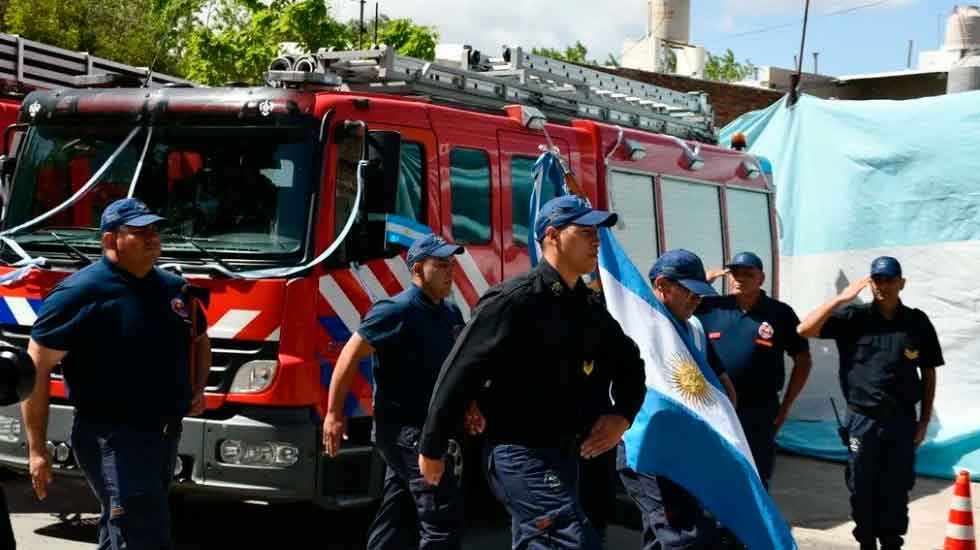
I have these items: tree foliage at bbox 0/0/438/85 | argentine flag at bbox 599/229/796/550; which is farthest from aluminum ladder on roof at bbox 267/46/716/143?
tree foliage at bbox 0/0/438/85

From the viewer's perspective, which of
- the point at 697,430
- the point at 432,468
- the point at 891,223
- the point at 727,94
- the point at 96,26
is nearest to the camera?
the point at 432,468

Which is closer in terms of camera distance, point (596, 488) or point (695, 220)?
point (596, 488)

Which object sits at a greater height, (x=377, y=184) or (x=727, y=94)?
(x=727, y=94)

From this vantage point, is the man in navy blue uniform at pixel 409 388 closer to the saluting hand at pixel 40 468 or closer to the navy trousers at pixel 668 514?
the navy trousers at pixel 668 514

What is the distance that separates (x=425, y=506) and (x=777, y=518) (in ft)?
5.82

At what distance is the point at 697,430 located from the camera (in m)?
6.48

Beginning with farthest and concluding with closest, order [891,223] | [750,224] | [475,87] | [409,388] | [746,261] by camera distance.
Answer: [891,223] → [750,224] → [475,87] → [746,261] → [409,388]

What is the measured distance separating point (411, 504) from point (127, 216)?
186 centimetres

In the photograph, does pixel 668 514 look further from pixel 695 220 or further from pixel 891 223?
pixel 891 223

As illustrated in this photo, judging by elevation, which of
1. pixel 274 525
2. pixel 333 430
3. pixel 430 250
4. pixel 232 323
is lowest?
pixel 274 525

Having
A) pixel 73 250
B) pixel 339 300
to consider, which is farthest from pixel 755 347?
pixel 73 250

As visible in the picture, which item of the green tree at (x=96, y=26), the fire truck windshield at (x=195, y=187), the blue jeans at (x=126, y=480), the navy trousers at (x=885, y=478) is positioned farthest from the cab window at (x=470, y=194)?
the green tree at (x=96, y=26)

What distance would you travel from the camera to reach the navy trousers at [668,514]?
5.99 metres

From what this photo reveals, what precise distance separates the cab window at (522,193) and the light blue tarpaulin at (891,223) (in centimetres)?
496
